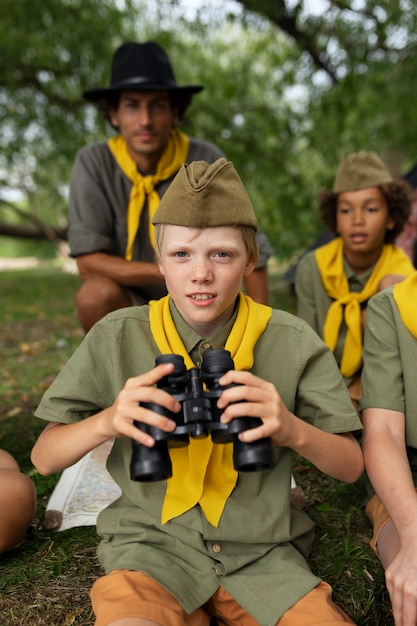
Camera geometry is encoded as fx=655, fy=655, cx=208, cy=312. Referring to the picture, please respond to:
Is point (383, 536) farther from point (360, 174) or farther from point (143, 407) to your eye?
point (360, 174)

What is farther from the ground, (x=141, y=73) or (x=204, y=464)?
(x=141, y=73)

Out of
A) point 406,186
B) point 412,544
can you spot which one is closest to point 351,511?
point 412,544

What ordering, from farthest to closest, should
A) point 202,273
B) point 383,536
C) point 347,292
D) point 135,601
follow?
1. point 347,292
2. point 383,536
3. point 202,273
4. point 135,601

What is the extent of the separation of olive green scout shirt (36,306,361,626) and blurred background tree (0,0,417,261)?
5015mm

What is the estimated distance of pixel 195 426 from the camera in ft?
4.99

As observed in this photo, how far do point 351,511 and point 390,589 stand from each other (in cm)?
82

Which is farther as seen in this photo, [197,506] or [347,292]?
[347,292]

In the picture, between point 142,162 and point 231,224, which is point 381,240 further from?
point 231,224

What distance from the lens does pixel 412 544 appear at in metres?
1.74

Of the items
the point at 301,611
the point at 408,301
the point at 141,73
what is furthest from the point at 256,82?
the point at 301,611

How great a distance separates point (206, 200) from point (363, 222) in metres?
2.03

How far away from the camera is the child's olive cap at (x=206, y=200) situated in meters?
1.74

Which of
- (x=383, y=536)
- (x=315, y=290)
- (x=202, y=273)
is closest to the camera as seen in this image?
(x=202, y=273)

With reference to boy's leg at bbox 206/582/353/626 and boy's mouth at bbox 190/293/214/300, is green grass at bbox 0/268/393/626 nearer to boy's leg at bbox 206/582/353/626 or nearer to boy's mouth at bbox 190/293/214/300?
boy's leg at bbox 206/582/353/626
